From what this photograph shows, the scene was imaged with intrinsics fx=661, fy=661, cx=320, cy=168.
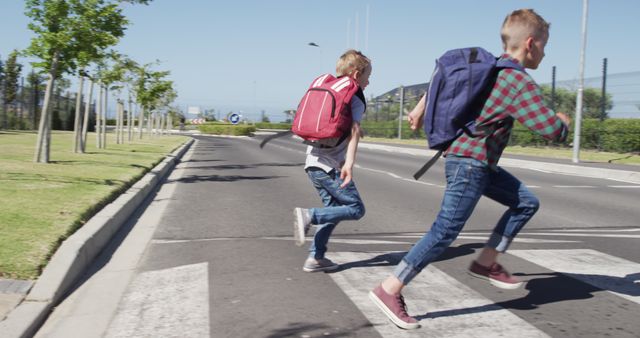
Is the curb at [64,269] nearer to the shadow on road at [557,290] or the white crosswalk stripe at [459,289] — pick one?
the white crosswalk stripe at [459,289]

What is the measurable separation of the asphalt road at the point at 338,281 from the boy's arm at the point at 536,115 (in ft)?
3.43

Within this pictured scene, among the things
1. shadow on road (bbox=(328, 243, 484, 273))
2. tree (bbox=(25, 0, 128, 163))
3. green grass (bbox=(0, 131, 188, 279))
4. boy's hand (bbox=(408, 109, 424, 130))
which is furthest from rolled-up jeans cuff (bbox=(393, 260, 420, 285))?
tree (bbox=(25, 0, 128, 163))

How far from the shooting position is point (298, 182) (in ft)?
43.0

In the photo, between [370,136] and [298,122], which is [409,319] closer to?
[298,122]

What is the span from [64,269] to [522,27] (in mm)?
3283

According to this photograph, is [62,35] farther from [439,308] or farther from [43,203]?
[439,308]

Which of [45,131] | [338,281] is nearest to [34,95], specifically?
[45,131]

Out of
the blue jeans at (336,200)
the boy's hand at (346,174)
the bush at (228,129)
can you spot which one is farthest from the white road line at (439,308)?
the bush at (228,129)

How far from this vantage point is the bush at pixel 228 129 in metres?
66.9

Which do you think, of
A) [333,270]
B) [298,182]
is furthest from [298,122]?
[298,182]

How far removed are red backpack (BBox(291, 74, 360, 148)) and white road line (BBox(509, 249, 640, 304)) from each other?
78.8 inches

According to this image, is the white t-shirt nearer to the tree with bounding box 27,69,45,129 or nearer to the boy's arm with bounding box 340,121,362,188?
the boy's arm with bounding box 340,121,362,188

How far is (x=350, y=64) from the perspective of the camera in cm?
444

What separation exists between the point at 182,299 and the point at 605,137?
26225 mm
